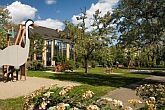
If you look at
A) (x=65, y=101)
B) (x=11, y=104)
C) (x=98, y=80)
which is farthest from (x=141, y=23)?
(x=65, y=101)

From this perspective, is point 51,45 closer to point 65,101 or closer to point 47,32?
point 47,32

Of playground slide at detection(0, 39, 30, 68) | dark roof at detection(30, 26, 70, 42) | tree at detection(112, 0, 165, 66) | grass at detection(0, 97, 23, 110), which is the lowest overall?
grass at detection(0, 97, 23, 110)

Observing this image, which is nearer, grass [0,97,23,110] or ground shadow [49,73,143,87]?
grass [0,97,23,110]

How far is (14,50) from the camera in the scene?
67.0 feet

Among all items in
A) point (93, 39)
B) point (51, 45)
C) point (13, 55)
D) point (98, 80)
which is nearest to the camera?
point (13, 55)

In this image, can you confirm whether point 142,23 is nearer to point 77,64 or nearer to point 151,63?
point 77,64

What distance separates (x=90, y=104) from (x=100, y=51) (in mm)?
40951

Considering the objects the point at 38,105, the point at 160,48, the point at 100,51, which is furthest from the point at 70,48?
the point at 38,105

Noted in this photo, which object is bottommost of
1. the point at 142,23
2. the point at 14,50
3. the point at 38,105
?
the point at 38,105

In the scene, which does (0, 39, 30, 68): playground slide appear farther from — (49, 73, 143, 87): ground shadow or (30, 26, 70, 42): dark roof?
(30, 26, 70, 42): dark roof

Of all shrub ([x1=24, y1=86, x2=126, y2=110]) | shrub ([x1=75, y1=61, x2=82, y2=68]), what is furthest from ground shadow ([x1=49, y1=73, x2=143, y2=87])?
shrub ([x1=75, y1=61, x2=82, y2=68])

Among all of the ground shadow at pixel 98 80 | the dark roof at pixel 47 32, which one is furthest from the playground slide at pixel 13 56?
the dark roof at pixel 47 32

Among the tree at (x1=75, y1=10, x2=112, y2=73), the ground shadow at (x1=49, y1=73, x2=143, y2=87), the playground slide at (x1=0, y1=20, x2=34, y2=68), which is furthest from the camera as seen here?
the tree at (x1=75, y1=10, x2=112, y2=73)

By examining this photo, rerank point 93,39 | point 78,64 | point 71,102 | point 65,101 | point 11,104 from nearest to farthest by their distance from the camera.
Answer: point 71,102 < point 65,101 < point 11,104 < point 93,39 < point 78,64
